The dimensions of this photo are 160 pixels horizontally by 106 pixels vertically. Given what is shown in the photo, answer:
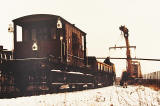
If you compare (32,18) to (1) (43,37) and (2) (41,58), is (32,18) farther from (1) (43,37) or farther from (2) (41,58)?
(2) (41,58)

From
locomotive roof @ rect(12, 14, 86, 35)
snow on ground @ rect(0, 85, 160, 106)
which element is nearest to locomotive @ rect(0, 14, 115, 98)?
locomotive roof @ rect(12, 14, 86, 35)

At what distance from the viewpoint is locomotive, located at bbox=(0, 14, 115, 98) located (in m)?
Result: 11.6

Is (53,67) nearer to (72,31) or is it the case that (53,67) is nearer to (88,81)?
(72,31)

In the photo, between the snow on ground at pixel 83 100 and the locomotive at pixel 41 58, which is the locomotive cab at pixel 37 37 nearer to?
the locomotive at pixel 41 58

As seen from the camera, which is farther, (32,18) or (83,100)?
(32,18)

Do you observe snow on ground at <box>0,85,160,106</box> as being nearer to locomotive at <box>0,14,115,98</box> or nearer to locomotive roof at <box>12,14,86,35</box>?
locomotive at <box>0,14,115,98</box>

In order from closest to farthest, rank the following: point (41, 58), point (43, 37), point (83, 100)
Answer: point (83, 100) < point (41, 58) < point (43, 37)

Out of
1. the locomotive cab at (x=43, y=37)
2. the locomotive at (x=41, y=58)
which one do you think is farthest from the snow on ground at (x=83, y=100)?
the locomotive cab at (x=43, y=37)

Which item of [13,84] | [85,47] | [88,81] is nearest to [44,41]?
[13,84]

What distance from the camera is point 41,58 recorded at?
1155 cm

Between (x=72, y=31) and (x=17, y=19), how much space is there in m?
3.13

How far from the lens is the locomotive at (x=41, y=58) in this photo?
11.6 m

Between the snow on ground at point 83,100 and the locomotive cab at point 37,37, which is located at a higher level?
the locomotive cab at point 37,37

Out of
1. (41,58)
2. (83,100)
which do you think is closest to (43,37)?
A: (41,58)
